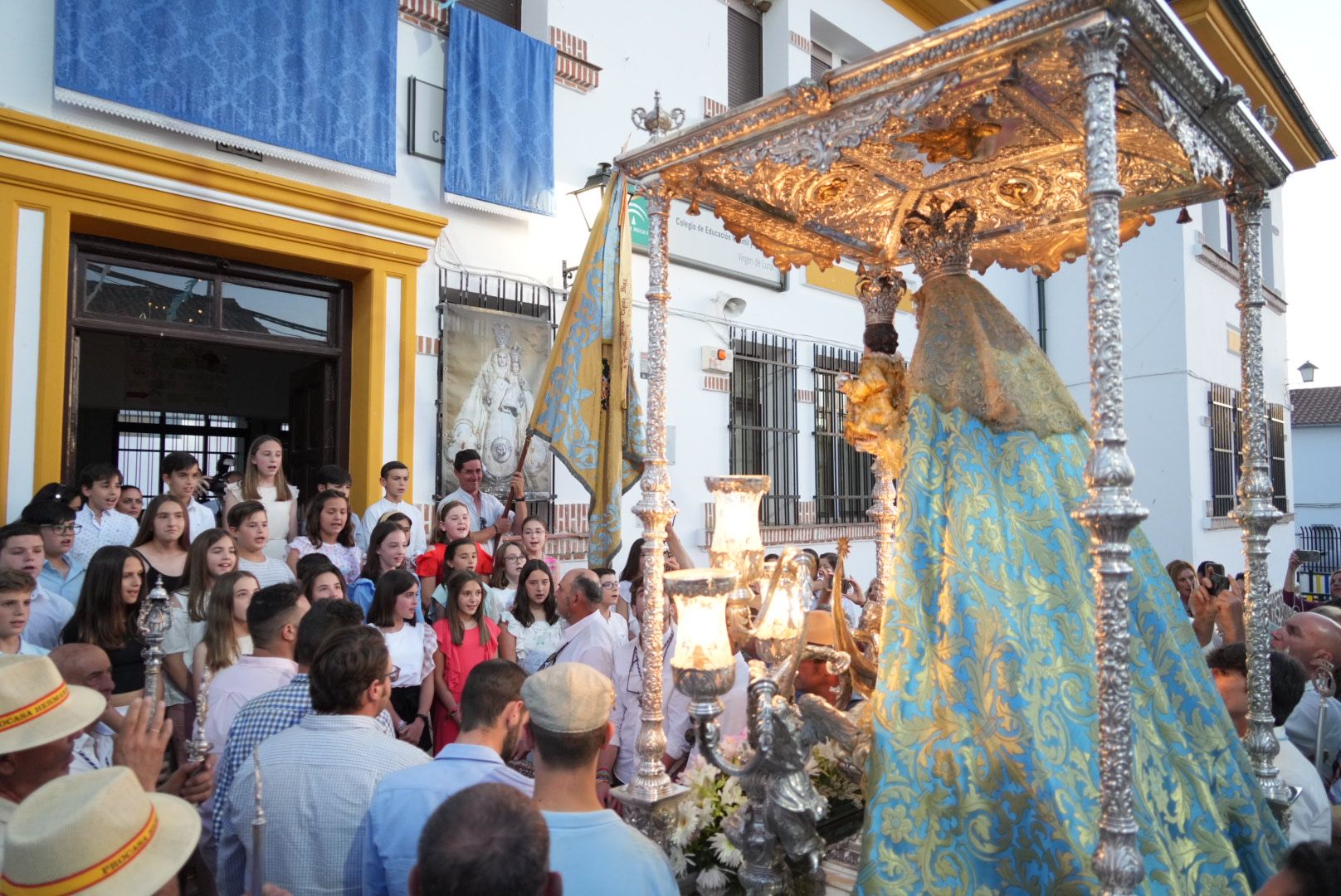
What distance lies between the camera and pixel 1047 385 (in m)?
3.79

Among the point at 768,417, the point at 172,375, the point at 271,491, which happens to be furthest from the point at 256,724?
the point at 172,375

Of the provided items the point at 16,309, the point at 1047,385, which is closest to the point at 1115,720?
the point at 1047,385

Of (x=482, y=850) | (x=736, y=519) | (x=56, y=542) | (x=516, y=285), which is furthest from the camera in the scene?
(x=516, y=285)

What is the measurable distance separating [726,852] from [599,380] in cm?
204

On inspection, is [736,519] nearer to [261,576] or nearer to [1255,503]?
[1255,503]

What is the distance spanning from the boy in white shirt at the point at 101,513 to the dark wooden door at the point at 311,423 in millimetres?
1561

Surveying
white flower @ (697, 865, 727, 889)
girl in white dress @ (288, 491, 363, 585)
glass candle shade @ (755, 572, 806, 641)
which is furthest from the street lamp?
white flower @ (697, 865, 727, 889)

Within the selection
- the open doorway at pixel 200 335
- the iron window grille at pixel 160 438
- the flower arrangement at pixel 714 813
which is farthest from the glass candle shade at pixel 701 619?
the iron window grille at pixel 160 438

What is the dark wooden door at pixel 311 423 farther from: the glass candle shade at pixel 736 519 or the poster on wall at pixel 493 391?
the glass candle shade at pixel 736 519

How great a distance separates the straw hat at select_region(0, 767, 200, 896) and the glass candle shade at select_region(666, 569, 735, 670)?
182 centimetres

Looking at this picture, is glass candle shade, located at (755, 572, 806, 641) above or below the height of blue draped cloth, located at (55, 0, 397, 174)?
below

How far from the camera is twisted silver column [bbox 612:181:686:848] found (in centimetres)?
369

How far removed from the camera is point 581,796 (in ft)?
7.64

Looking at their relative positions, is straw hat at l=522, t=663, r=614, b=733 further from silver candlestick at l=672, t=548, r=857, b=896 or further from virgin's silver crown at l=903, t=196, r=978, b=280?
virgin's silver crown at l=903, t=196, r=978, b=280
